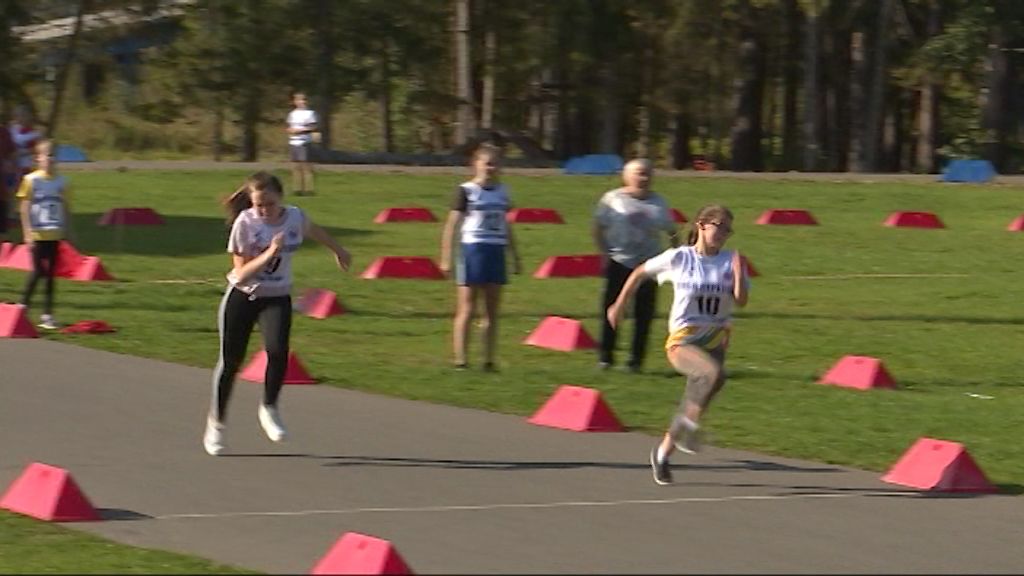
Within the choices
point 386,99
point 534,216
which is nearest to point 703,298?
point 534,216

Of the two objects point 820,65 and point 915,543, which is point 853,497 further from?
point 820,65

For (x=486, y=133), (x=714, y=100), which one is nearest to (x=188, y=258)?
(x=486, y=133)

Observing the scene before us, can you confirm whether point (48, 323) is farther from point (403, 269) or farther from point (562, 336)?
point (403, 269)

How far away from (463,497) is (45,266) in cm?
817

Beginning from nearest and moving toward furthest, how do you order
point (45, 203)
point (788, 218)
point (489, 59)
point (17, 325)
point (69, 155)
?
point (45, 203) → point (17, 325) → point (788, 218) → point (69, 155) → point (489, 59)

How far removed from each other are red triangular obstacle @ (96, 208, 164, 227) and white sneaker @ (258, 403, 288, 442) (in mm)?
17280

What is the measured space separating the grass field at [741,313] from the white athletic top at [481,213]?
3.35 ft

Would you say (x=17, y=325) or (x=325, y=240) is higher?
(x=325, y=240)

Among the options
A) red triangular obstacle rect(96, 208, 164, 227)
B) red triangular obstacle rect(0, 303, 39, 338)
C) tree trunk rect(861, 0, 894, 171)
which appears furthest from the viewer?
tree trunk rect(861, 0, 894, 171)

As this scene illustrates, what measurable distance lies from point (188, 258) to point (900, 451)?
562 inches

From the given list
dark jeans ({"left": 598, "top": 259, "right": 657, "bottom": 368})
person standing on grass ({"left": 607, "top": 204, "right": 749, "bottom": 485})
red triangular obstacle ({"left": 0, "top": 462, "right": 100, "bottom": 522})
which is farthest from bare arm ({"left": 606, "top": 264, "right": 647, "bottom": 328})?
dark jeans ({"left": 598, "top": 259, "right": 657, "bottom": 368})

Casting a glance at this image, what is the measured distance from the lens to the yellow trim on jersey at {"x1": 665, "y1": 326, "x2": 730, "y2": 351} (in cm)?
1154

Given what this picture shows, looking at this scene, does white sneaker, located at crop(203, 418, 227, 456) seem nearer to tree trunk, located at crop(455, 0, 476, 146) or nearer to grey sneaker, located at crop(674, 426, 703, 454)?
grey sneaker, located at crop(674, 426, 703, 454)

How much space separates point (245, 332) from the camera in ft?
39.7
